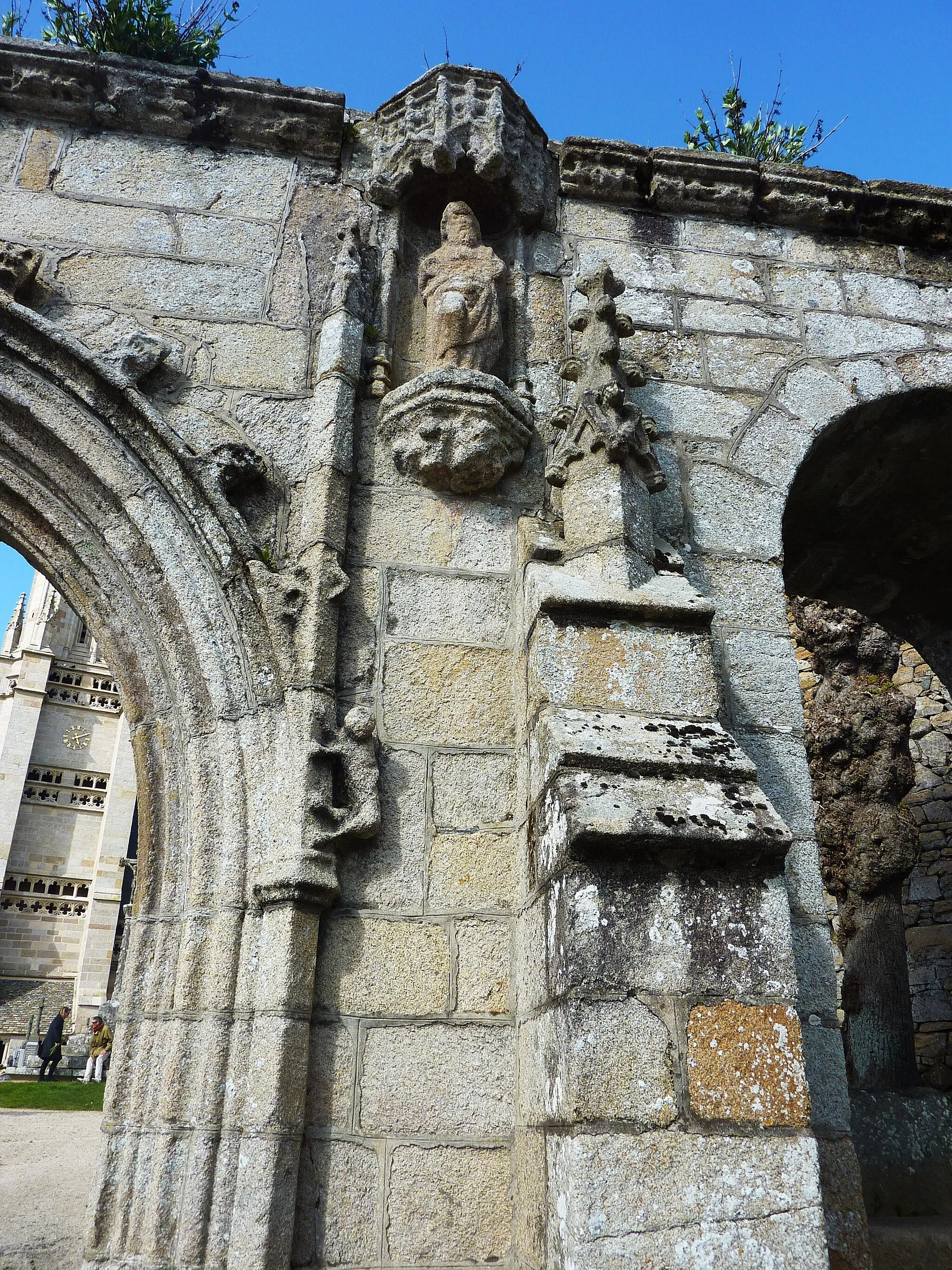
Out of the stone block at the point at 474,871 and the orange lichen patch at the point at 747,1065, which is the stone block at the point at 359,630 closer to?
the stone block at the point at 474,871

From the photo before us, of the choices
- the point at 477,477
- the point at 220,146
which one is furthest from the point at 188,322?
the point at 477,477

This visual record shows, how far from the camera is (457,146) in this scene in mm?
3479

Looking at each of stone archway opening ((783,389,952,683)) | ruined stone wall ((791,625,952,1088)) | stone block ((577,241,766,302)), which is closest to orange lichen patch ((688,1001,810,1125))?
stone archway opening ((783,389,952,683))

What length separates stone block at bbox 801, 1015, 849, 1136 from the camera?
2357mm

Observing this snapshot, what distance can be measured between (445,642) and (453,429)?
2.24 feet

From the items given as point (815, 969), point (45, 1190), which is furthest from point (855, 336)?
point (45, 1190)

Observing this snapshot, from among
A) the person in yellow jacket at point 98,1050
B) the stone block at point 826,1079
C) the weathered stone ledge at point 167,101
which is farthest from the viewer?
the person in yellow jacket at point 98,1050

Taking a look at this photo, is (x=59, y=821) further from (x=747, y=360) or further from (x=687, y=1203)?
(x=687, y=1203)

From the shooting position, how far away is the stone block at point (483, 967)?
2.41m

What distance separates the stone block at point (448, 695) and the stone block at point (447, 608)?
44 millimetres

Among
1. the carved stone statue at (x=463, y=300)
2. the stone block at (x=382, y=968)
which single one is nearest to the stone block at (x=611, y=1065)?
the stone block at (x=382, y=968)

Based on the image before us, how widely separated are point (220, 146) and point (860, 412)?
2610 mm

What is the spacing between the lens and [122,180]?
3.50 m

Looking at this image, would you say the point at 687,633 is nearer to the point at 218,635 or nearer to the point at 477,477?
the point at 477,477
